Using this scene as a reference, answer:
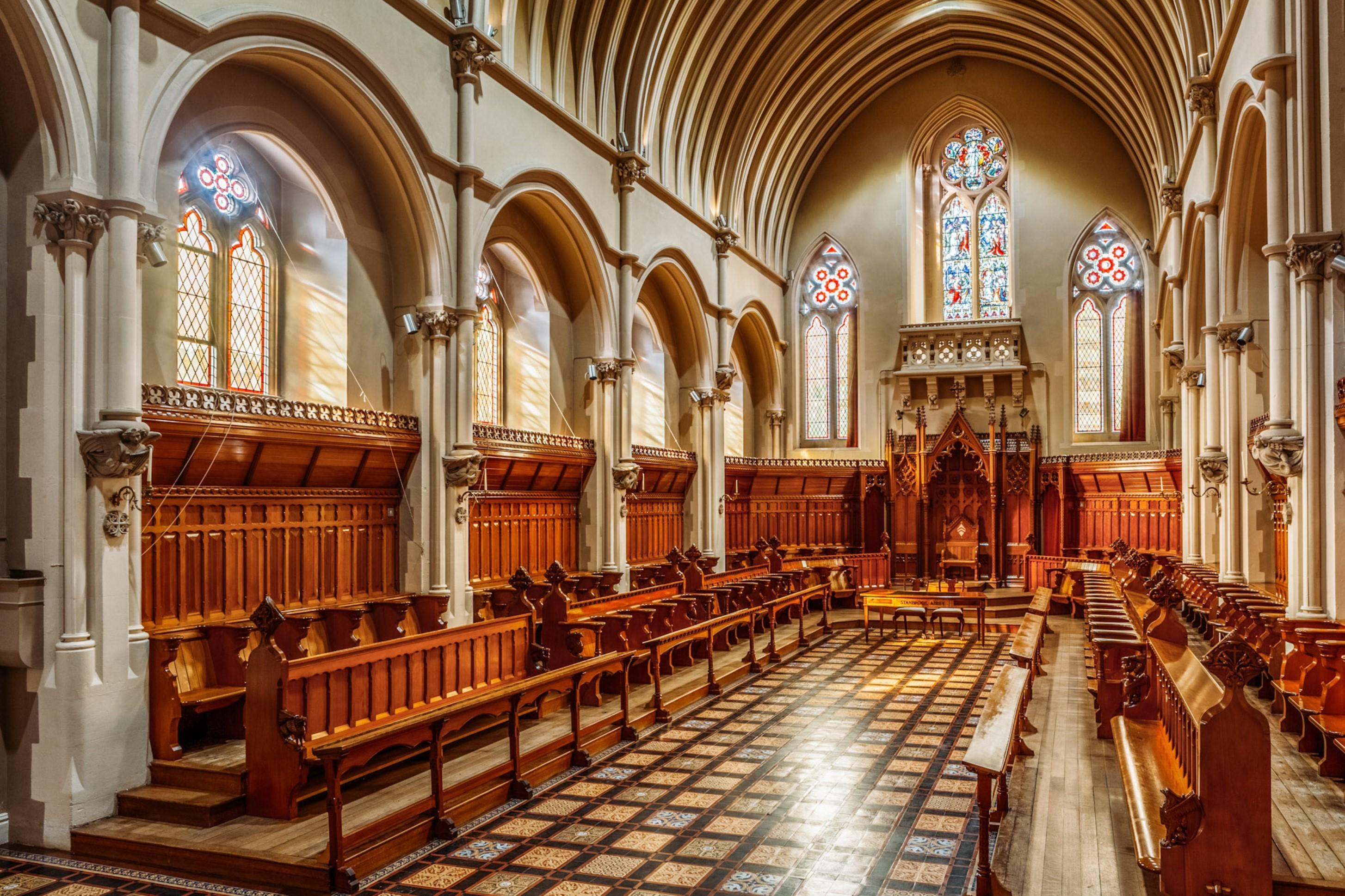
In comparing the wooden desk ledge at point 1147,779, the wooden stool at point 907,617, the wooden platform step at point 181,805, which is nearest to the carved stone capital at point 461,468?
the wooden platform step at point 181,805

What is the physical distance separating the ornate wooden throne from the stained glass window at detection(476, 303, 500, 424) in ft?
40.8

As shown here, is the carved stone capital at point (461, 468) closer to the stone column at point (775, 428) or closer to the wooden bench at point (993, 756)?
the wooden bench at point (993, 756)

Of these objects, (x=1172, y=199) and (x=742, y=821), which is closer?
(x=742, y=821)

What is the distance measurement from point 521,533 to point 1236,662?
11.6 m

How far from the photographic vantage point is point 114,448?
7.64 meters

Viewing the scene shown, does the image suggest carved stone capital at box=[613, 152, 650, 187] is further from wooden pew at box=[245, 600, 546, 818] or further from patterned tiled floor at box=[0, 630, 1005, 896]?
wooden pew at box=[245, 600, 546, 818]

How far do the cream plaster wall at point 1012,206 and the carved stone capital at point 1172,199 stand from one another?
4.57m

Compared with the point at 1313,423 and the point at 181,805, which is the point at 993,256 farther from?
the point at 181,805

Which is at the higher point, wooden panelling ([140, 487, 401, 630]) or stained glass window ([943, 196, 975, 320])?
stained glass window ([943, 196, 975, 320])

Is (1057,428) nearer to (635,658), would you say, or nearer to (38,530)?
(635,658)

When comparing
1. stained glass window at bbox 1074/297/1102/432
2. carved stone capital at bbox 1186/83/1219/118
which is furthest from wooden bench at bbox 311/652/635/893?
stained glass window at bbox 1074/297/1102/432

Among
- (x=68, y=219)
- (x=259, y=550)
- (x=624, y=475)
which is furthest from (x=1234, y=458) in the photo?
(x=68, y=219)

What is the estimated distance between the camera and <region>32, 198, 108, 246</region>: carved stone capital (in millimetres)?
7625

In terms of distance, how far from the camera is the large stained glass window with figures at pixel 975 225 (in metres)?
25.6
